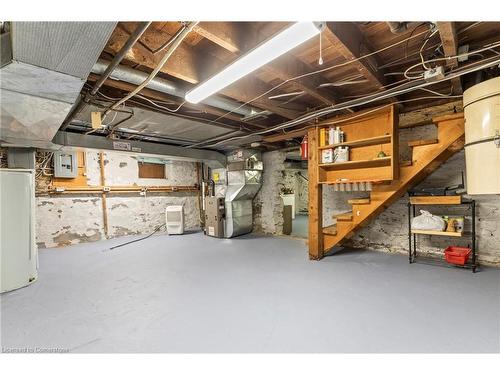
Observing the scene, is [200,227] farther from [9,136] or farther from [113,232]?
→ [9,136]

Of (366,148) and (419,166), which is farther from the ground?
(366,148)

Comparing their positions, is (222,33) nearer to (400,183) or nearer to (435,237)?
(400,183)

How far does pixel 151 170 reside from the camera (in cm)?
605

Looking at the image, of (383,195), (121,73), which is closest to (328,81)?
(383,195)

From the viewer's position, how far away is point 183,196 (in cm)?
653

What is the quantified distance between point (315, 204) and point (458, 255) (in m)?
1.84

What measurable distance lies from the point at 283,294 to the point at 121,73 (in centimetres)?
259

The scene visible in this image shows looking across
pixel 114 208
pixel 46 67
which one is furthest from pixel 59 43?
pixel 114 208

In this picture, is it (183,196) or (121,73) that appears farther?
(183,196)

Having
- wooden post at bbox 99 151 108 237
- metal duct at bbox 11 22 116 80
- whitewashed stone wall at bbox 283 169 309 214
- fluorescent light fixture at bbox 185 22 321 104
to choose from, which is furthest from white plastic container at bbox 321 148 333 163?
whitewashed stone wall at bbox 283 169 309 214

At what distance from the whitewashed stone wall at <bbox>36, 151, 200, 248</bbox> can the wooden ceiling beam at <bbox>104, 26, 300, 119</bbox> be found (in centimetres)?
410

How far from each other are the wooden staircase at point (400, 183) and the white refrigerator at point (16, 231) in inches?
147

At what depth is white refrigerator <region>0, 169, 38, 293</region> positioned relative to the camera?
249cm

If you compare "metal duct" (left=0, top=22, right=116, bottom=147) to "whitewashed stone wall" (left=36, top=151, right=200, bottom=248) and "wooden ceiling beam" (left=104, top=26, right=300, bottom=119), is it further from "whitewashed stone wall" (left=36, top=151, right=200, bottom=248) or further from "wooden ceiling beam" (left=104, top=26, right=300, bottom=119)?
"whitewashed stone wall" (left=36, top=151, right=200, bottom=248)
